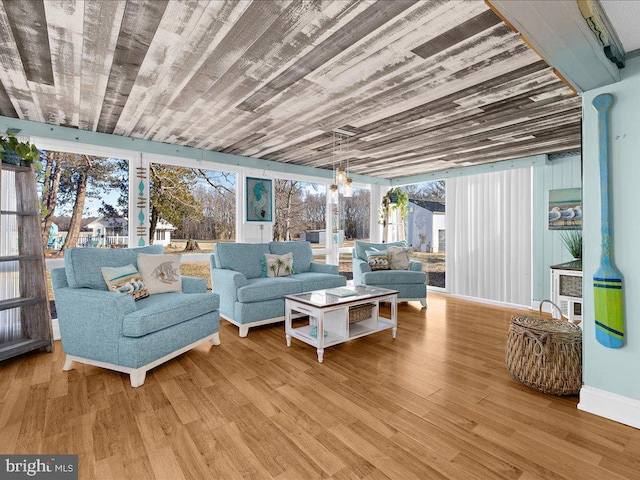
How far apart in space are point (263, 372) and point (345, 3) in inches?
97.4


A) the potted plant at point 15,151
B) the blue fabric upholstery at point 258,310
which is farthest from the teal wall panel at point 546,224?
the potted plant at point 15,151

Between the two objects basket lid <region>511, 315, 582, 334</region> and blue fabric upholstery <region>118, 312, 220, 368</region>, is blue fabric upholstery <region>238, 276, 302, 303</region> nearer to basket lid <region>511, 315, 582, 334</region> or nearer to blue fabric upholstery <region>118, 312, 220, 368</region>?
blue fabric upholstery <region>118, 312, 220, 368</region>

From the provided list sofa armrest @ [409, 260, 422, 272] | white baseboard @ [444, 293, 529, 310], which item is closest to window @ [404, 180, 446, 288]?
white baseboard @ [444, 293, 529, 310]

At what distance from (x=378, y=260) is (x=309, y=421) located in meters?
3.26

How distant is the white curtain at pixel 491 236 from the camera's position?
4.87 m

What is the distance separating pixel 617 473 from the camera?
1494 millimetres

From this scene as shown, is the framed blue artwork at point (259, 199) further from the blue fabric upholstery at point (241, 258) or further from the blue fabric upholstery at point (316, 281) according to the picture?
the blue fabric upholstery at point (316, 281)

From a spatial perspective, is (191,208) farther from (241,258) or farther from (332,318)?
(332,318)

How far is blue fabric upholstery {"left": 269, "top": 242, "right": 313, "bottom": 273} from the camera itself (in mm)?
4516

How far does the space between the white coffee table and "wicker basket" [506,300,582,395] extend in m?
1.20

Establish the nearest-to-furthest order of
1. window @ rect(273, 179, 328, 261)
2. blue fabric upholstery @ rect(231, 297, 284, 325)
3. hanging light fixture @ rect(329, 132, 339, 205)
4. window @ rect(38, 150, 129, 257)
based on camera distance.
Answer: blue fabric upholstery @ rect(231, 297, 284, 325)
window @ rect(38, 150, 129, 257)
hanging light fixture @ rect(329, 132, 339, 205)
window @ rect(273, 179, 328, 261)

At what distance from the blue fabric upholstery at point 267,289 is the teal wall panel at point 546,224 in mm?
3525

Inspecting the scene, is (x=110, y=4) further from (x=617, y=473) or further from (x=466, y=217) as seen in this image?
(x=466, y=217)

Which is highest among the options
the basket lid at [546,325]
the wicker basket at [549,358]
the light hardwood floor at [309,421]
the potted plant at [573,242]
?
the potted plant at [573,242]
